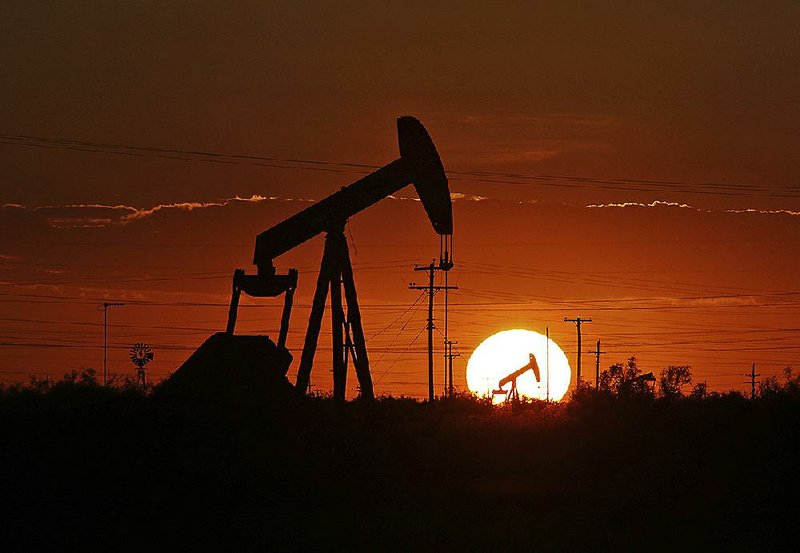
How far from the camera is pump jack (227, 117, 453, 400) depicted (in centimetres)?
2084

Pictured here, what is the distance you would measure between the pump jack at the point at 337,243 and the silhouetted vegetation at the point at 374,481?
1595 millimetres

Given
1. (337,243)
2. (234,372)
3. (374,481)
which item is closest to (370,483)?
(374,481)

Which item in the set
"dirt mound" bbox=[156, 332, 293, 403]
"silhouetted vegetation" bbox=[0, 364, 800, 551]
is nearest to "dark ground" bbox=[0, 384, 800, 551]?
"silhouetted vegetation" bbox=[0, 364, 800, 551]

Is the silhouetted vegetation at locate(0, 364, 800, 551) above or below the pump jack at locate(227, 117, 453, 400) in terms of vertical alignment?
below

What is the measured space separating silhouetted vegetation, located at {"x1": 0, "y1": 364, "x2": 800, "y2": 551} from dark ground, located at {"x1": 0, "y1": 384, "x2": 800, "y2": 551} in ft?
0.09

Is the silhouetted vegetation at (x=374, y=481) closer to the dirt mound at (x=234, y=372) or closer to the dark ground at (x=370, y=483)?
the dark ground at (x=370, y=483)

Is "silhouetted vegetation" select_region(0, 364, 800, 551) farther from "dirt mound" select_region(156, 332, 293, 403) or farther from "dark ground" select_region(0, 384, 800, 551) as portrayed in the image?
"dirt mound" select_region(156, 332, 293, 403)

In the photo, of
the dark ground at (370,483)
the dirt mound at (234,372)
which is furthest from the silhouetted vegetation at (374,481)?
the dirt mound at (234,372)

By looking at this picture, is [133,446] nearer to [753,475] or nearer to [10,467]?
[10,467]

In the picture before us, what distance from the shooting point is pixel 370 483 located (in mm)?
15820

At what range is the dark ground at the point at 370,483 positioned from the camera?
13.4 meters

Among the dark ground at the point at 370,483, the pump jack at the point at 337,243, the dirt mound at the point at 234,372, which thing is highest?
the pump jack at the point at 337,243

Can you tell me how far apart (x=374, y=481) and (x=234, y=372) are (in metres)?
3.76

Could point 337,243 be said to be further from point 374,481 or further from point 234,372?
point 374,481
